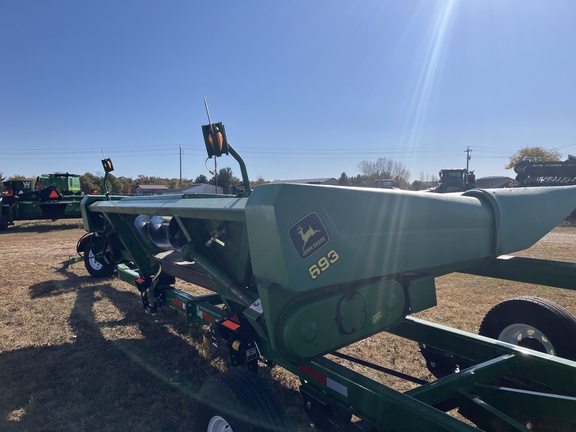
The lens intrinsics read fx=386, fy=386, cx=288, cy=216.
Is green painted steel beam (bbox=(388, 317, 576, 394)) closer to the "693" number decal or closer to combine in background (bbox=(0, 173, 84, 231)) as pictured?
the "693" number decal

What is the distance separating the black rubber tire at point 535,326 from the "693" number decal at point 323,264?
1921mm

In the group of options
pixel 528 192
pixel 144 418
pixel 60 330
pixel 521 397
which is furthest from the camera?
pixel 60 330

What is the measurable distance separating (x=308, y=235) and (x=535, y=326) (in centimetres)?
215

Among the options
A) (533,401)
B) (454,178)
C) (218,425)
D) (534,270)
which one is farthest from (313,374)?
(454,178)

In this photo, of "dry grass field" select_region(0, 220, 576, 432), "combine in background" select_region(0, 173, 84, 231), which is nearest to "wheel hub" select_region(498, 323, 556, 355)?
"dry grass field" select_region(0, 220, 576, 432)

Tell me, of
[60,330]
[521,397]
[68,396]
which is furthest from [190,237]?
[60,330]

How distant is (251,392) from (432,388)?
0.89m

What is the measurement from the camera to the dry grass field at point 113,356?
112 inches

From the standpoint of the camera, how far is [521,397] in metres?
1.95

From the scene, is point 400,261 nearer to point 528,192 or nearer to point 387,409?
point 387,409

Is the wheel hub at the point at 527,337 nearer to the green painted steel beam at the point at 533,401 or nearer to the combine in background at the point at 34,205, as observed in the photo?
the green painted steel beam at the point at 533,401

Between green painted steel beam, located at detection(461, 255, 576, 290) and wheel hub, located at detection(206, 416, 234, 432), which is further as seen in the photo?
green painted steel beam, located at detection(461, 255, 576, 290)

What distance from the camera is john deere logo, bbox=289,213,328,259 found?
62.4 inches

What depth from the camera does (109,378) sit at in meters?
3.37
